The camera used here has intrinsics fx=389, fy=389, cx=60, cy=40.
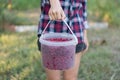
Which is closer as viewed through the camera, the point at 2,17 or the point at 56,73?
the point at 56,73

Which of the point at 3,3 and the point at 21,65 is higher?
the point at 3,3

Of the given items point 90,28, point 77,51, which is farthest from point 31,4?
point 77,51

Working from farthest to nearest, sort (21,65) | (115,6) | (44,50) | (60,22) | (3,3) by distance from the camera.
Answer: (115,6) < (3,3) < (21,65) < (60,22) < (44,50)

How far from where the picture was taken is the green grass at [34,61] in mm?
3918

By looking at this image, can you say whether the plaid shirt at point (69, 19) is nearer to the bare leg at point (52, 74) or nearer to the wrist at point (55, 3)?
the wrist at point (55, 3)

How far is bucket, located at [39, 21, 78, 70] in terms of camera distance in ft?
7.91

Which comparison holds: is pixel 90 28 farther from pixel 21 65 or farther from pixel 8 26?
pixel 21 65

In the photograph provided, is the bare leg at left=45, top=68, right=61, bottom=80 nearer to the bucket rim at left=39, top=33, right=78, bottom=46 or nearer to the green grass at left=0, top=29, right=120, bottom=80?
the bucket rim at left=39, top=33, right=78, bottom=46

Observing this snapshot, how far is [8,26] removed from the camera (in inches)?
238

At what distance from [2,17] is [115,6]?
73.3 inches

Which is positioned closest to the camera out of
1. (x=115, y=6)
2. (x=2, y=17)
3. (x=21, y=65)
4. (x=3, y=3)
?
(x=21, y=65)

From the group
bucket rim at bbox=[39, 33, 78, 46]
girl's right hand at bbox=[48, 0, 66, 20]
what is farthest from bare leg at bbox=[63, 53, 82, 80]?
girl's right hand at bbox=[48, 0, 66, 20]

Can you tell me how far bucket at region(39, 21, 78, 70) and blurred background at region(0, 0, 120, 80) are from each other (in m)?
1.36

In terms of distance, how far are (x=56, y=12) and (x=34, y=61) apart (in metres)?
1.88
